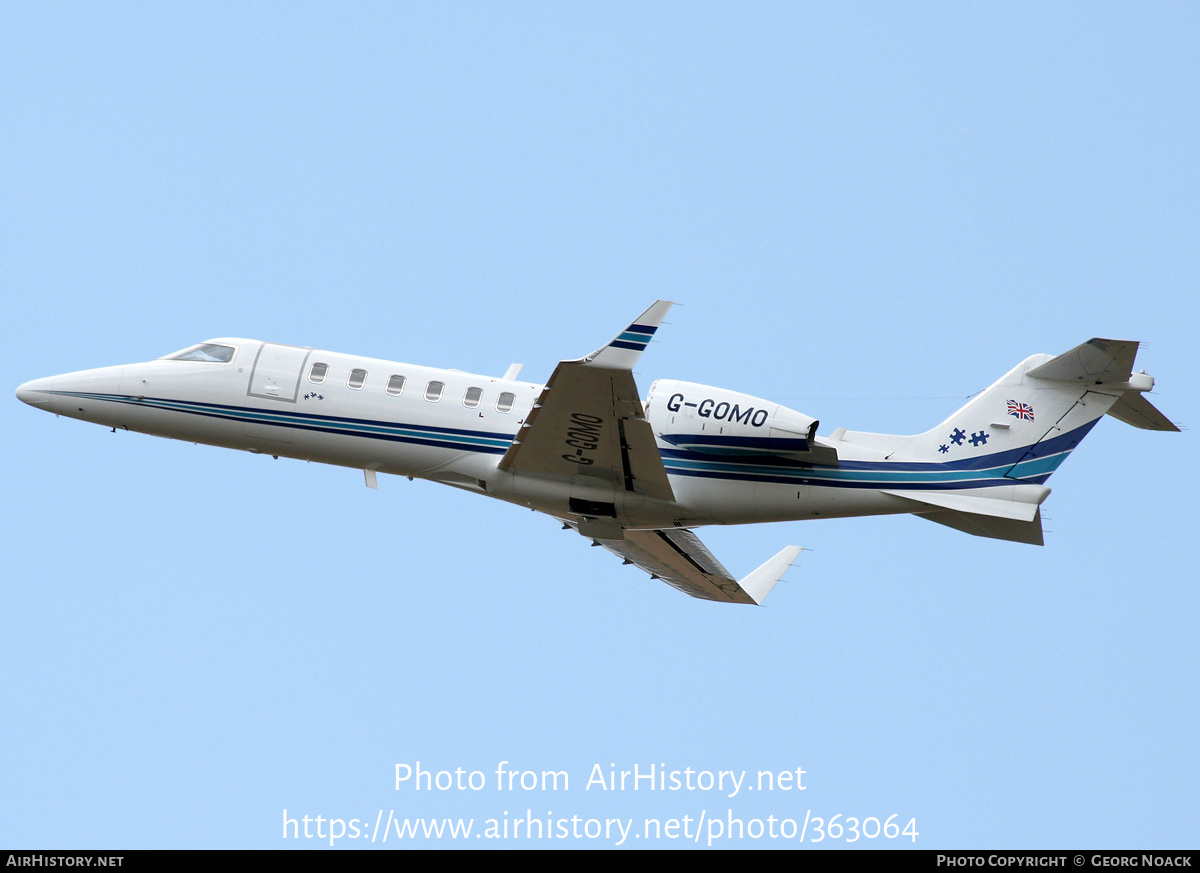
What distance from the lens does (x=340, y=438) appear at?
24.2 meters

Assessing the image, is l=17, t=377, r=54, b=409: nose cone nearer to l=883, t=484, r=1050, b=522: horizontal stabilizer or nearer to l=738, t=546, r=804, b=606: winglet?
l=738, t=546, r=804, b=606: winglet

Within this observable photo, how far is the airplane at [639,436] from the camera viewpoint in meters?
21.9

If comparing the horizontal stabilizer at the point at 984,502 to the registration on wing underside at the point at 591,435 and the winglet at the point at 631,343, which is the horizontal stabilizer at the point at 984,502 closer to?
the registration on wing underside at the point at 591,435

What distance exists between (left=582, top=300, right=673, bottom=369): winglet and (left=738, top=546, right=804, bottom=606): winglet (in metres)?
9.45

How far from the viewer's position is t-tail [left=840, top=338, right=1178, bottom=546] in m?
22.2

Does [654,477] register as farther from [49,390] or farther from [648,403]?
[49,390]

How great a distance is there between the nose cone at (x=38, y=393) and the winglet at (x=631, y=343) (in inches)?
475

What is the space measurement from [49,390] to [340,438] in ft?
20.6

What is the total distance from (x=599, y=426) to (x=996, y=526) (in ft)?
23.2

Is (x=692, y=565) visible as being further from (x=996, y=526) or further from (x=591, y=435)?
(x=996, y=526)

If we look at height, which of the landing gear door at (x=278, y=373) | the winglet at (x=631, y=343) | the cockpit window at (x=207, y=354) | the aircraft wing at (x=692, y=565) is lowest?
the aircraft wing at (x=692, y=565)

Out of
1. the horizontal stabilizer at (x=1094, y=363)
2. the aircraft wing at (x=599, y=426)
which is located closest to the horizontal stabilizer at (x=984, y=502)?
the horizontal stabilizer at (x=1094, y=363)

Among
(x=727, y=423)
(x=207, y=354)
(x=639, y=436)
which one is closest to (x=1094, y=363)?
(x=727, y=423)
